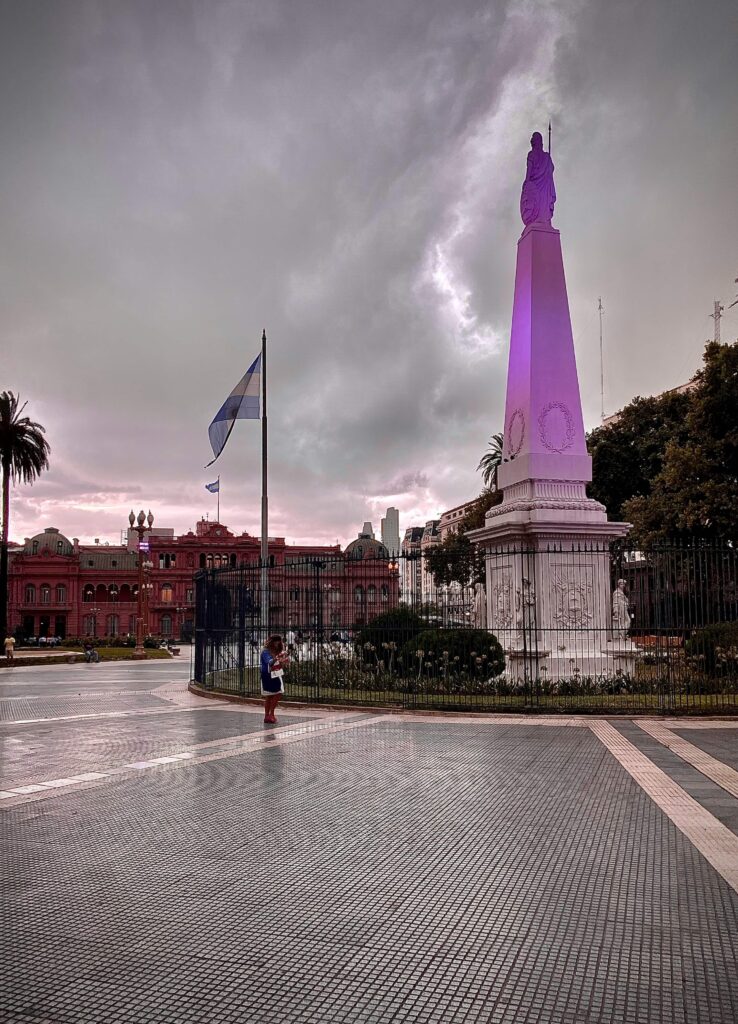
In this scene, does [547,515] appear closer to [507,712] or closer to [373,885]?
[507,712]

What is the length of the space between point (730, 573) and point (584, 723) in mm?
4898

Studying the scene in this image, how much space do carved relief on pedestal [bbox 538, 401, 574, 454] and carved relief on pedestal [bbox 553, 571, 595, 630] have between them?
318 cm

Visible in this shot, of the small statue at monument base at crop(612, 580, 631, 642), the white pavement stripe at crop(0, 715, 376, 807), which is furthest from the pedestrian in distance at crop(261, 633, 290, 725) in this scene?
the small statue at monument base at crop(612, 580, 631, 642)

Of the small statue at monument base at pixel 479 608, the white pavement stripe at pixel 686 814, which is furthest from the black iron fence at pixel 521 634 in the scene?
the white pavement stripe at pixel 686 814

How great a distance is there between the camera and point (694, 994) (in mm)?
3969

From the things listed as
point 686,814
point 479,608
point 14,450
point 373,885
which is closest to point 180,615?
point 14,450

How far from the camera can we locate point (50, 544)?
122812 millimetres

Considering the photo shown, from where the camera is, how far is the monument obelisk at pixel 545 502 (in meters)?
18.4

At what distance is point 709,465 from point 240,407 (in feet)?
52.9

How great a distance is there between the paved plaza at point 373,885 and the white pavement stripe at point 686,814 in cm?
3

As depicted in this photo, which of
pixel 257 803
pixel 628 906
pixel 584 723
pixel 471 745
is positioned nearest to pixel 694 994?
pixel 628 906

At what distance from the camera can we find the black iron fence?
15.7 meters

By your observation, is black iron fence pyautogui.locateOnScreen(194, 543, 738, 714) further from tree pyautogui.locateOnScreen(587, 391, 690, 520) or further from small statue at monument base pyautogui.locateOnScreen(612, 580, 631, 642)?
tree pyautogui.locateOnScreen(587, 391, 690, 520)

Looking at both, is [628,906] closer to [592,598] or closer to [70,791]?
[70,791]
